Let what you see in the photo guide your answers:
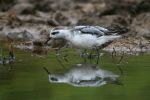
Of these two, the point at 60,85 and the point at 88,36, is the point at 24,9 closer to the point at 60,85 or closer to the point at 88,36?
the point at 88,36

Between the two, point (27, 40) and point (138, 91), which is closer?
point (138, 91)

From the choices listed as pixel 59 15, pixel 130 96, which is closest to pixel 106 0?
pixel 59 15

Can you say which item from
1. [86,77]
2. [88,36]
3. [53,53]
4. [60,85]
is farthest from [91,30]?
[60,85]

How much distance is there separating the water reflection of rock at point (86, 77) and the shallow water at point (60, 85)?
14 centimetres

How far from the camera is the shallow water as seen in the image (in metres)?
8.93

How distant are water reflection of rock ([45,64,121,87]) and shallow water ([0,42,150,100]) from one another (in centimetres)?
14

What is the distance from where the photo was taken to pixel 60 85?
9.72 meters

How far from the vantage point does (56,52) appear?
1364 centimetres

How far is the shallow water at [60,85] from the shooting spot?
29.3 feet

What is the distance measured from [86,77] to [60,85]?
2.27ft

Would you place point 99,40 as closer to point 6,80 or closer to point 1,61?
point 1,61

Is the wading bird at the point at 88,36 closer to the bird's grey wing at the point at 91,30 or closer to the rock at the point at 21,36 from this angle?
the bird's grey wing at the point at 91,30

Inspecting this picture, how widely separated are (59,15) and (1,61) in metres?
7.38

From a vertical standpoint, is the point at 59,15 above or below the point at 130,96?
above
